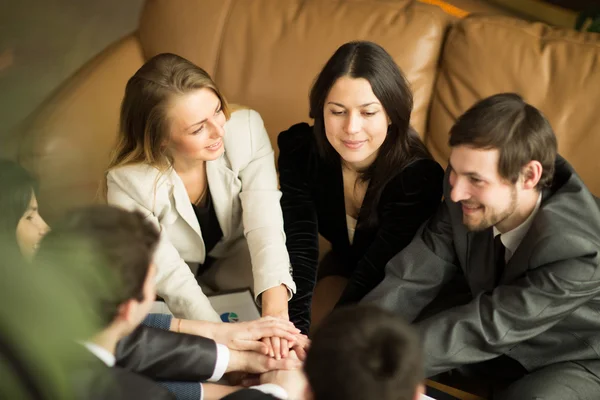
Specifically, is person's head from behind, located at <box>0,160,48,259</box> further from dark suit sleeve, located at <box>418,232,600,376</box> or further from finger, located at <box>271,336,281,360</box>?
dark suit sleeve, located at <box>418,232,600,376</box>

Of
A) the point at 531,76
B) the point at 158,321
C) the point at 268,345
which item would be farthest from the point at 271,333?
the point at 531,76

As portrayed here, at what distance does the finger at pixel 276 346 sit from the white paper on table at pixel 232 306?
22 centimetres

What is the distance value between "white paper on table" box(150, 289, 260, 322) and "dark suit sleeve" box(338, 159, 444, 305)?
9.1 inches

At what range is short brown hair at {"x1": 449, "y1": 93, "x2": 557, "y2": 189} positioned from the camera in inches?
47.5

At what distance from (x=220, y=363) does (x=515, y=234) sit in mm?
683

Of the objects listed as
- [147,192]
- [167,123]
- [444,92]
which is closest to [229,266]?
[147,192]

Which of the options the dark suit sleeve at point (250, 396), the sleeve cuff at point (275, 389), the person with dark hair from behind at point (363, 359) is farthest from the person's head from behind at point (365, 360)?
the sleeve cuff at point (275, 389)

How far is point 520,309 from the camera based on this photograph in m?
1.26

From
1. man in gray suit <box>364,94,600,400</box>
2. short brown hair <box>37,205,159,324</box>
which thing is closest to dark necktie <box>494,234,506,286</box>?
man in gray suit <box>364,94,600,400</box>

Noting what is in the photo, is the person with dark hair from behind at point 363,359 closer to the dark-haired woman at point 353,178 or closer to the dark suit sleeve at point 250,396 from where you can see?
the dark suit sleeve at point 250,396

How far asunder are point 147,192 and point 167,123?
0.18 meters

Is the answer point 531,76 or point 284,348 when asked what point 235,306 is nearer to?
point 284,348

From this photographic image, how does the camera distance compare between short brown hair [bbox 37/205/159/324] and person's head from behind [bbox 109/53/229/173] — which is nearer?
short brown hair [bbox 37/205/159/324]

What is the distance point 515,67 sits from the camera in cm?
162
